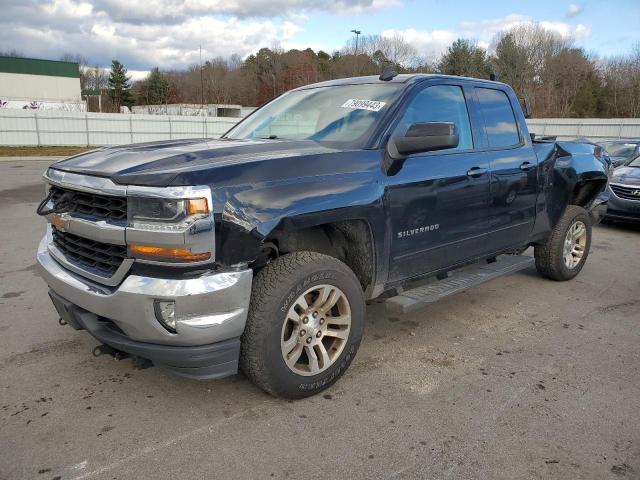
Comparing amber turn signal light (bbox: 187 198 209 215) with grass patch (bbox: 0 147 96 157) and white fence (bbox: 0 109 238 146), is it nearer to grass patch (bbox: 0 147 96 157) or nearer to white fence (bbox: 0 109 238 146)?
grass patch (bbox: 0 147 96 157)

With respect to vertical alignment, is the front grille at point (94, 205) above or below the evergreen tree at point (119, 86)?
below

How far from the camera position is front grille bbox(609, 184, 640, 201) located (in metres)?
8.95

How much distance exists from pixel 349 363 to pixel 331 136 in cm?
153

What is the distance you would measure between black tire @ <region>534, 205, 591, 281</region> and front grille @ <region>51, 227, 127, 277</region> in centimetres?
436

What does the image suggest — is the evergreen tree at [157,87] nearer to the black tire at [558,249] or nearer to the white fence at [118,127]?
the white fence at [118,127]

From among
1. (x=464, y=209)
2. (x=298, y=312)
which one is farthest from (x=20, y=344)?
(x=464, y=209)

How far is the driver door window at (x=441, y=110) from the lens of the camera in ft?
12.1

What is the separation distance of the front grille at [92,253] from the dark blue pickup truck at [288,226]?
0.01 metres

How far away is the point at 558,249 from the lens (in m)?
5.43

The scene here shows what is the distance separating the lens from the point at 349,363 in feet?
11.0

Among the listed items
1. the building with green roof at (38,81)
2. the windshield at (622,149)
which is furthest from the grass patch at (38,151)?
the building with green roof at (38,81)

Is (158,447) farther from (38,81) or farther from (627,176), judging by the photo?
(38,81)

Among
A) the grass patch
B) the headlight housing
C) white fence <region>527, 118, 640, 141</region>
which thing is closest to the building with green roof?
the grass patch

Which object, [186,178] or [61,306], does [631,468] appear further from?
[61,306]
